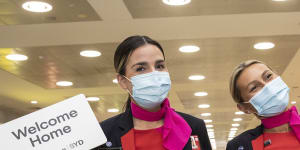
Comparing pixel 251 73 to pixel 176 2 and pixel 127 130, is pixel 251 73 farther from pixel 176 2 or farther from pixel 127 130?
pixel 176 2

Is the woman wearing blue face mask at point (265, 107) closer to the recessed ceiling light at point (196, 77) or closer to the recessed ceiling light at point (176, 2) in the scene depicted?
the recessed ceiling light at point (176, 2)

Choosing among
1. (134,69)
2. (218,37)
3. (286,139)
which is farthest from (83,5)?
(286,139)

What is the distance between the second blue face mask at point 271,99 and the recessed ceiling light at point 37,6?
2.46 meters

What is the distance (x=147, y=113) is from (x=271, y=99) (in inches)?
29.7

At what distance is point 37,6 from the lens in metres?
4.05

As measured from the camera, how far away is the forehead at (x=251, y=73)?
229cm

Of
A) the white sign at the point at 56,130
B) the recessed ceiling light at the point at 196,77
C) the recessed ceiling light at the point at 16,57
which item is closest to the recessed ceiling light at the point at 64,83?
the recessed ceiling light at the point at 16,57

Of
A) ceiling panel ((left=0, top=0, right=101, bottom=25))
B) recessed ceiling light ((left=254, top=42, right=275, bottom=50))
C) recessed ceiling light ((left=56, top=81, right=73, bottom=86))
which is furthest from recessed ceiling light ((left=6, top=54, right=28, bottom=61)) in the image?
recessed ceiling light ((left=254, top=42, right=275, bottom=50))

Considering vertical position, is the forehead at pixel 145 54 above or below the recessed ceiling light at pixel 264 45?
below

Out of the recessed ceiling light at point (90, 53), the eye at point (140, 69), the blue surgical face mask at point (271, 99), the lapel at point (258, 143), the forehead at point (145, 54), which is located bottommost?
the lapel at point (258, 143)

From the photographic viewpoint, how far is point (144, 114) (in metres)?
1.99

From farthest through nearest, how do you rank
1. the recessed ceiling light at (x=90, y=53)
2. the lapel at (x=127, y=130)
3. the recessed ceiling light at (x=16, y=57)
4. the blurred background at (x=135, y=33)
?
1. the recessed ceiling light at (x=16, y=57)
2. the recessed ceiling light at (x=90, y=53)
3. the blurred background at (x=135, y=33)
4. the lapel at (x=127, y=130)

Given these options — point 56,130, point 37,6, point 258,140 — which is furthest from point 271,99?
point 37,6

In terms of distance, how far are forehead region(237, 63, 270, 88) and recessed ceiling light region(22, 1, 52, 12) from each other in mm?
2360
